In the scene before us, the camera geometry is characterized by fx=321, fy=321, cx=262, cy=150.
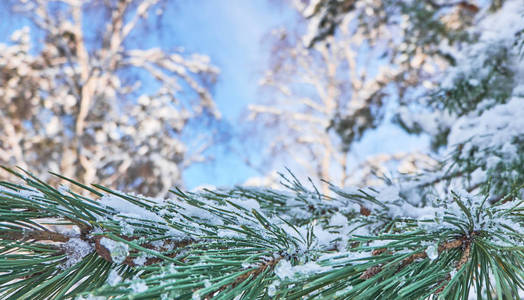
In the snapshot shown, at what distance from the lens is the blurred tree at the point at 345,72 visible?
251 centimetres

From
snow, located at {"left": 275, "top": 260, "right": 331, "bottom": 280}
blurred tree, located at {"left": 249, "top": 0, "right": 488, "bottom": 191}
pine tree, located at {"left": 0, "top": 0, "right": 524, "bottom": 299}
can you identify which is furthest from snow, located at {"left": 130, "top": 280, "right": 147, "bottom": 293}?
blurred tree, located at {"left": 249, "top": 0, "right": 488, "bottom": 191}

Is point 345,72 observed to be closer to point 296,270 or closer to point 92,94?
point 92,94

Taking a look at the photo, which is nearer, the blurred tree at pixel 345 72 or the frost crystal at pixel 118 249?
the frost crystal at pixel 118 249

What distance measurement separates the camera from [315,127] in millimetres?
7246

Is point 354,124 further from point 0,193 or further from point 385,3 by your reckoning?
point 0,193

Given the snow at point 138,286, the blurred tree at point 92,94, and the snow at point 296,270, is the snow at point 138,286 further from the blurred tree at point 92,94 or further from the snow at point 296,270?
the blurred tree at point 92,94

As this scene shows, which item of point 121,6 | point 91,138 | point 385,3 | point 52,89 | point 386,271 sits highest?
point 121,6

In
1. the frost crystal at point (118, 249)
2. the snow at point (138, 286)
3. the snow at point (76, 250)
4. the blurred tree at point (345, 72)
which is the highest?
the blurred tree at point (345, 72)

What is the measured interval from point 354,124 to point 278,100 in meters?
5.08

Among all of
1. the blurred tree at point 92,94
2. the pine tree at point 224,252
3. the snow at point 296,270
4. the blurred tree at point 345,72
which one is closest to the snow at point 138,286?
the pine tree at point 224,252

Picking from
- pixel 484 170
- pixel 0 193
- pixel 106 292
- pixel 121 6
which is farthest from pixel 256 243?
pixel 121 6

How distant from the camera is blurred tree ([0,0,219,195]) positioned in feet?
17.9

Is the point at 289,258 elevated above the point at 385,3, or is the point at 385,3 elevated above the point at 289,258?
the point at 385,3

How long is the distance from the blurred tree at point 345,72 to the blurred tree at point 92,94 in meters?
1.87
